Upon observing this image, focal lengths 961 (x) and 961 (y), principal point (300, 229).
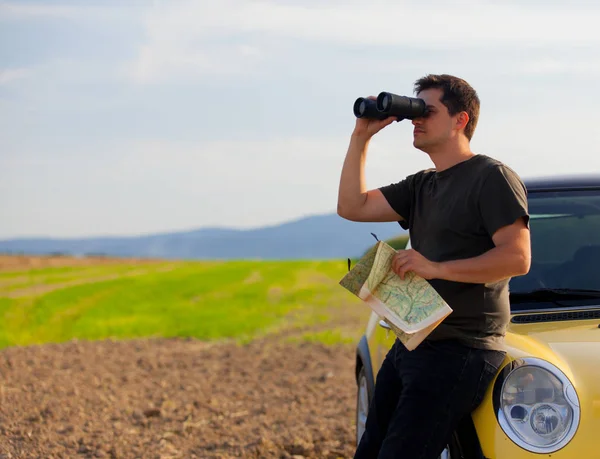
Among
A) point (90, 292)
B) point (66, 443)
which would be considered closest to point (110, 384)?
point (66, 443)

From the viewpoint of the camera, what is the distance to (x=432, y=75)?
13.4 feet

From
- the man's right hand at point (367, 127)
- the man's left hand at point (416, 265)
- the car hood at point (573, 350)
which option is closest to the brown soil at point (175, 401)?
the car hood at point (573, 350)

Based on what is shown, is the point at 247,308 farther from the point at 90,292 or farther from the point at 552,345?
the point at 552,345

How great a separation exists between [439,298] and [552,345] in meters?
0.60

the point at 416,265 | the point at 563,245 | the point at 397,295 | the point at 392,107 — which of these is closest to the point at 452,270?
the point at 416,265

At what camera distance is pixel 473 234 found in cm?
385

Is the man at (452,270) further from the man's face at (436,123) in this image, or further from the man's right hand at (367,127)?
the man's right hand at (367,127)

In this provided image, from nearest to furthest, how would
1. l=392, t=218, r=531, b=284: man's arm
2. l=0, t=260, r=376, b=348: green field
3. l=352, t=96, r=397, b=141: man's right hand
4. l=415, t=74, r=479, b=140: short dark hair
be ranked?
l=392, t=218, r=531, b=284: man's arm, l=415, t=74, r=479, b=140: short dark hair, l=352, t=96, r=397, b=141: man's right hand, l=0, t=260, r=376, b=348: green field

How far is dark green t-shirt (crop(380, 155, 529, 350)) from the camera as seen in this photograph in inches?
147

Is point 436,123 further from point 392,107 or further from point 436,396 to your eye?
point 436,396

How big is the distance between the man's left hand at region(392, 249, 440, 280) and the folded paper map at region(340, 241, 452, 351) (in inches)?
2.2

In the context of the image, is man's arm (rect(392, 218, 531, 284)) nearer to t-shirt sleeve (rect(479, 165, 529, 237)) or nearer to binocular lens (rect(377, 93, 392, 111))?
t-shirt sleeve (rect(479, 165, 529, 237))

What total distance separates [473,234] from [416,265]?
0.29 m

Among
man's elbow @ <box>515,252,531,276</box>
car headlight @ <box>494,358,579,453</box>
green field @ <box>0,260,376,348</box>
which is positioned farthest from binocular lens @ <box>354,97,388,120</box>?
green field @ <box>0,260,376,348</box>
